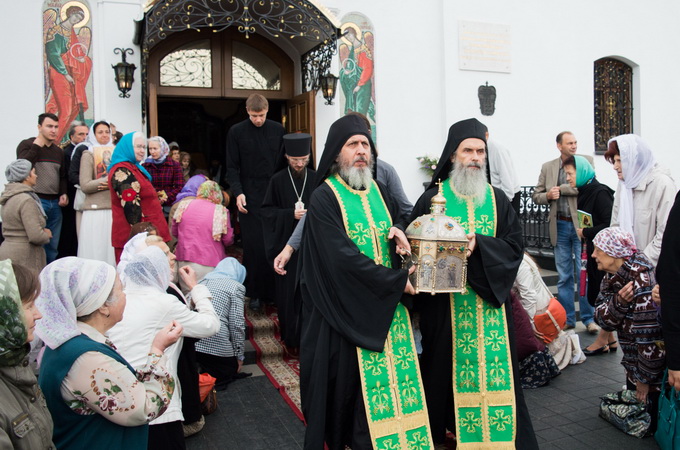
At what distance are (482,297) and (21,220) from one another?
4532 millimetres

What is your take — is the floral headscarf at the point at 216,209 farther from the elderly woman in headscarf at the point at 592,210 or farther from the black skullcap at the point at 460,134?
the elderly woman in headscarf at the point at 592,210

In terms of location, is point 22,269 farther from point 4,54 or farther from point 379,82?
point 379,82

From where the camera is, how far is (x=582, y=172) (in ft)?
20.8

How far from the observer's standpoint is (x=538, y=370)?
523cm

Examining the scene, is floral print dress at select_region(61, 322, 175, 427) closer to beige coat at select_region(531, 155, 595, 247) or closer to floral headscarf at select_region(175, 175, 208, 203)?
floral headscarf at select_region(175, 175, 208, 203)

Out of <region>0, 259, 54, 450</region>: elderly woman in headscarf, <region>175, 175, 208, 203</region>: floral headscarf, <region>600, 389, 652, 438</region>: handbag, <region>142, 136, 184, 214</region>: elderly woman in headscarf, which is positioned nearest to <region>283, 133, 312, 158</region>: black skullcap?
<region>175, 175, 208, 203</region>: floral headscarf

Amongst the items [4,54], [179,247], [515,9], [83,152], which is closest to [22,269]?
[179,247]

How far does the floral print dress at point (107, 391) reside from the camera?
2.10 meters


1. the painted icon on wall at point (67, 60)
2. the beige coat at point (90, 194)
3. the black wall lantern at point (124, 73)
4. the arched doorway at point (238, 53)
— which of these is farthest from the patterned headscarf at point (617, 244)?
the painted icon on wall at point (67, 60)

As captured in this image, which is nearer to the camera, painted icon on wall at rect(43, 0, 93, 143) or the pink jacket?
the pink jacket

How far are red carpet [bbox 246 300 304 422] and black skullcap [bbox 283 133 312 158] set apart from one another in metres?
1.94

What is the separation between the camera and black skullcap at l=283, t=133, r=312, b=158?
5.43m

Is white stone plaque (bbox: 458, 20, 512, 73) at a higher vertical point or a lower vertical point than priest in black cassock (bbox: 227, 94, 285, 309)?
higher

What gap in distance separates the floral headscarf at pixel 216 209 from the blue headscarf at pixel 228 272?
61 cm
